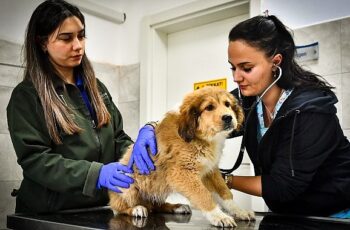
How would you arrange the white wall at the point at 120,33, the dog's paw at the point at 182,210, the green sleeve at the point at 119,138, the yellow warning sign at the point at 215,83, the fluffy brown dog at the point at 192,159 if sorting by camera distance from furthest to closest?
the white wall at the point at 120,33
the yellow warning sign at the point at 215,83
the green sleeve at the point at 119,138
the dog's paw at the point at 182,210
the fluffy brown dog at the point at 192,159

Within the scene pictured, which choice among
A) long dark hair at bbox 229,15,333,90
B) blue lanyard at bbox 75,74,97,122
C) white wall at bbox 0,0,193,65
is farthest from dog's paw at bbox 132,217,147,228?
white wall at bbox 0,0,193,65

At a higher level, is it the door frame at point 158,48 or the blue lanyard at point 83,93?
the door frame at point 158,48

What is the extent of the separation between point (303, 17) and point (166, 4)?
48.0 inches

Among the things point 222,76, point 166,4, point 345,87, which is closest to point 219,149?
point 345,87

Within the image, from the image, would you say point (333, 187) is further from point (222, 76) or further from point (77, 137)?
point (222, 76)

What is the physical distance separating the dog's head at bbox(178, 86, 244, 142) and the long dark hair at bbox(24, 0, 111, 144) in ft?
1.65

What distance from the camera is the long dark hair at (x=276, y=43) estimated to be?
4.96 feet

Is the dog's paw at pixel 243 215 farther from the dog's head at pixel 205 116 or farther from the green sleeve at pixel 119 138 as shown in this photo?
the green sleeve at pixel 119 138

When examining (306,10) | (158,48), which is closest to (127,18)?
(158,48)

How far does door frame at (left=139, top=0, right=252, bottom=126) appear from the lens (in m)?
3.04

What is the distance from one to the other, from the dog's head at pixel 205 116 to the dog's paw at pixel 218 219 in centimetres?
27

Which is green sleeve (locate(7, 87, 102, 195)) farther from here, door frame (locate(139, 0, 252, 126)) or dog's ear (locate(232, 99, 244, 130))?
door frame (locate(139, 0, 252, 126))

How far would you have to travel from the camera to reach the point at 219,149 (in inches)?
56.8

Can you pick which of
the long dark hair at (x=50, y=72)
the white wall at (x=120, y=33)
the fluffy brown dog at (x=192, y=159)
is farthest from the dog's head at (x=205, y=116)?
the white wall at (x=120, y=33)
